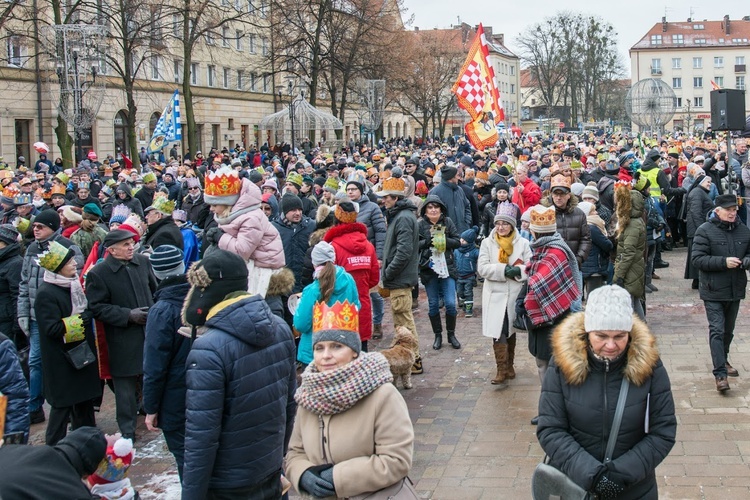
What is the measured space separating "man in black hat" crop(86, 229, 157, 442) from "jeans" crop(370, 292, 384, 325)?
4.04 meters

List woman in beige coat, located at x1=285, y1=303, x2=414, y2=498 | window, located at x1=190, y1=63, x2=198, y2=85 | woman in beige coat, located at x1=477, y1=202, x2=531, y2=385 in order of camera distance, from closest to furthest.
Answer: woman in beige coat, located at x1=285, y1=303, x2=414, y2=498
woman in beige coat, located at x1=477, y1=202, x2=531, y2=385
window, located at x1=190, y1=63, x2=198, y2=85

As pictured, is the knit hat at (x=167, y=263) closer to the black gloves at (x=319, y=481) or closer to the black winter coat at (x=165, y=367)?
the black winter coat at (x=165, y=367)

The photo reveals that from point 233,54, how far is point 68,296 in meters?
55.4

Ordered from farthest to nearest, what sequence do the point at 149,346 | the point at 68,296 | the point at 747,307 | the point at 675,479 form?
the point at 747,307, the point at 68,296, the point at 675,479, the point at 149,346

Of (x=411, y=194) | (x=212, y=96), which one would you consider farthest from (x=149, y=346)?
(x=212, y=96)

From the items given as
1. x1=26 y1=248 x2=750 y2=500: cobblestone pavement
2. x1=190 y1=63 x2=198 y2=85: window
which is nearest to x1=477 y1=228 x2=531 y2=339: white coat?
x1=26 y1=248 x2=750 y2=500: cobblestone pavement

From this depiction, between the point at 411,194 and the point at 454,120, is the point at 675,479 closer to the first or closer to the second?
the point at 411,194

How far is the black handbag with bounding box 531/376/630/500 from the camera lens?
13.4 ft

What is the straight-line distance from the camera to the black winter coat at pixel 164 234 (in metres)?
9.09

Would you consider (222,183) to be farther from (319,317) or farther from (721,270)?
(721,270)

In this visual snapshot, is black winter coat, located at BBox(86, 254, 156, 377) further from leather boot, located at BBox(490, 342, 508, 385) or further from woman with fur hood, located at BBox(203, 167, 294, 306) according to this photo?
leather boot, located at BBox(490, 342, 508, 385)

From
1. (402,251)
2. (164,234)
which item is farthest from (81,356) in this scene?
(402,251)

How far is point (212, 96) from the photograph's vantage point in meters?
57.4

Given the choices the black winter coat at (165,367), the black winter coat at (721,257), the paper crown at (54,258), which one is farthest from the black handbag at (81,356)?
the black winter coat at (721,257)
